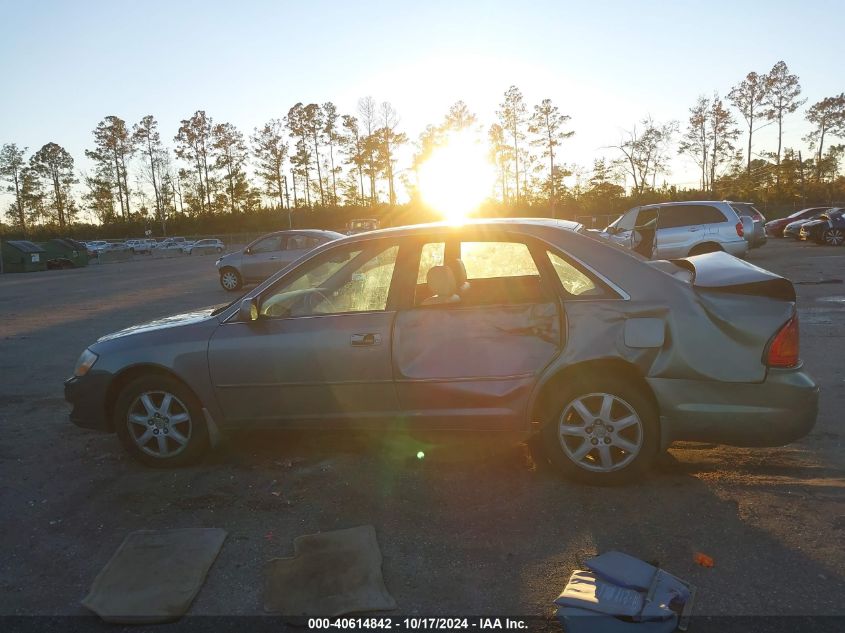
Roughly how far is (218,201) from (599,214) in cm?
4786

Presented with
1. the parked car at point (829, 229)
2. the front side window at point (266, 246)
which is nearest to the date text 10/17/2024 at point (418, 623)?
the front side window at point (266, 246)

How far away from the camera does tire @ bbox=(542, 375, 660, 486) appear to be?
374 centimetres

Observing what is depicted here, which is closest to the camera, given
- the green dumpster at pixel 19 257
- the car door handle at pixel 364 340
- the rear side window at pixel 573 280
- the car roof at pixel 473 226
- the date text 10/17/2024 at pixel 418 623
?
the date text 10/17/2024 at pixel 418 623

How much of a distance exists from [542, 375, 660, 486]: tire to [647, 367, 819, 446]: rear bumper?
0.13 meters

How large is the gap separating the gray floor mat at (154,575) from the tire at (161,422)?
0.93 m

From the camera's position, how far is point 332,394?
13.6 ft

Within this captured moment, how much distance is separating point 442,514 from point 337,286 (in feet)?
5.57

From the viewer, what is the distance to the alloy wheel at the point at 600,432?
12.3 ft

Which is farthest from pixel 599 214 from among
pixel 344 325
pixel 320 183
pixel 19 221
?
pixel 19 221

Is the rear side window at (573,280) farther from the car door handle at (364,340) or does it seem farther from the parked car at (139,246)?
the parked car at (139,246)

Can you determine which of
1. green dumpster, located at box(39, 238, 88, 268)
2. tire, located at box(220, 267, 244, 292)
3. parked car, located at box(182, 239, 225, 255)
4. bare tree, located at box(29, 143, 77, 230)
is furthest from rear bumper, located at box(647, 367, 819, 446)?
bare tree, located at box(29, 143, 77, 230)

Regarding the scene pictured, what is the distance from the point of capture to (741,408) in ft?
11.8

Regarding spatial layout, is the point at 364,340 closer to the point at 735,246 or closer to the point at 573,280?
the point at 573,280

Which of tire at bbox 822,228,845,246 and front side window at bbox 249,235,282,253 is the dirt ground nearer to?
front side window at bbox 249,235,282,253
